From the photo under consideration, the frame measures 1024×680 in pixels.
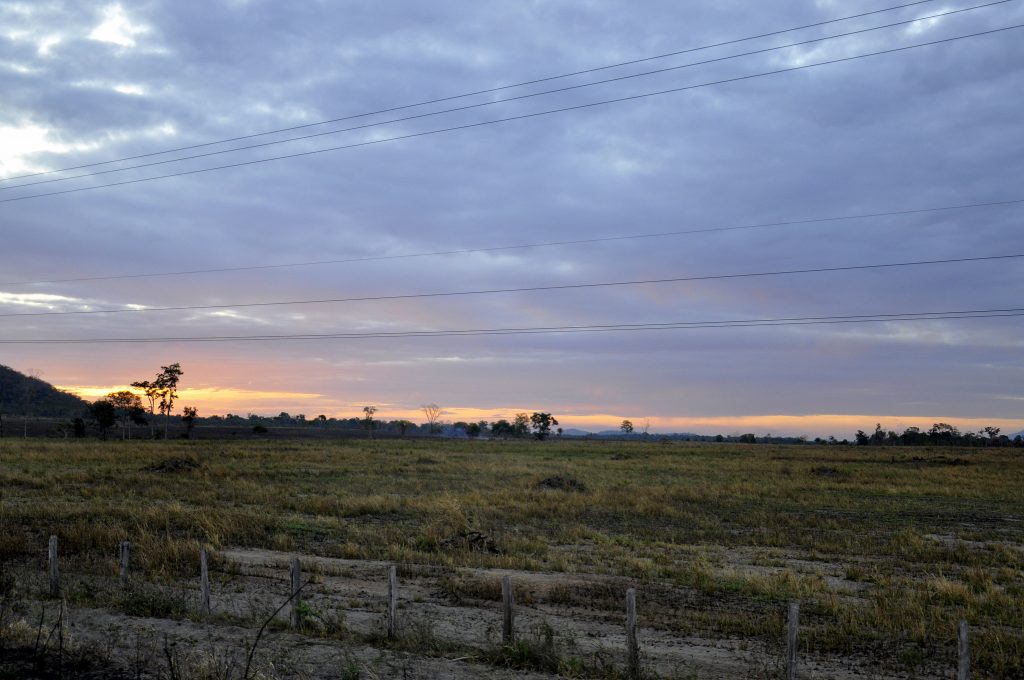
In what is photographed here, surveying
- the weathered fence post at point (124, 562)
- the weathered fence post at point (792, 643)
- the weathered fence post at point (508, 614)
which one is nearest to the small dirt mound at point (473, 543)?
the weathered fence post at point (124, 562)

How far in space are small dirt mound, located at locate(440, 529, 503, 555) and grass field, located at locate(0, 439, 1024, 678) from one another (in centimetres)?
10

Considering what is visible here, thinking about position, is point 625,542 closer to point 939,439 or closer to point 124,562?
point 124,562

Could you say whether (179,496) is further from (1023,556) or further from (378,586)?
(1023,556)

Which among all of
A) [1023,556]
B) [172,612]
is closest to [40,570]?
[172,612]

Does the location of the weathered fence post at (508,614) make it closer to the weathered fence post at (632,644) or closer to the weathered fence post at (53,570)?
the weathered fence post at (632,644)

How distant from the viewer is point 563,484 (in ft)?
147

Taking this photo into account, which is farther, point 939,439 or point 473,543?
point 939,439

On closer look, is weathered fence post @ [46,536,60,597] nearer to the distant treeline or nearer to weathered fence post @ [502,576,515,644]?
weathered fence post @ [502,576,515,644]

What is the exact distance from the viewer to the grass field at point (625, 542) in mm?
15336

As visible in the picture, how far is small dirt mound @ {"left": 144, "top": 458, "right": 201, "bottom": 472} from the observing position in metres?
50.4

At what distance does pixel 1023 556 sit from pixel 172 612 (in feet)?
85.9

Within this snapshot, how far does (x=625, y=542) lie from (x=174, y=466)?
38.1m

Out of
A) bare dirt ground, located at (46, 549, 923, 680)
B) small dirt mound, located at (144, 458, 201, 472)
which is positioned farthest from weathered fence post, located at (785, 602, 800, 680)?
small dirt mound, located at (144, 458, 201, 472)

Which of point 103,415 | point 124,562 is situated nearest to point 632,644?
point 124,562
